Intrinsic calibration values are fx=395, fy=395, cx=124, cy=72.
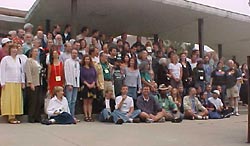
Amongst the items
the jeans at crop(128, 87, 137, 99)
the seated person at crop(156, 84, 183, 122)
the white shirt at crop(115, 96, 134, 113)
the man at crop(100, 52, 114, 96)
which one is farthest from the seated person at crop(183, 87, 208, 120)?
the man at crop(100, 52, 114, 96)

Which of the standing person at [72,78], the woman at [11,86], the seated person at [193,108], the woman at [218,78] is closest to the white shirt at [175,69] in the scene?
the seated person at [193,108]

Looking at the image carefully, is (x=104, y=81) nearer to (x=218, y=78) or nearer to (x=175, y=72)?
(x=175, y=72)

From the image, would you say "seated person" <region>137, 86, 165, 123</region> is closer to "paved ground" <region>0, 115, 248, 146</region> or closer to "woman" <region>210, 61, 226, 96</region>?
"paved ground" <region>0, 115, 248, 146</region>

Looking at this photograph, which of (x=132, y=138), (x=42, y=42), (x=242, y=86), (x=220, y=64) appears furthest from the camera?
(x=242, y=86)

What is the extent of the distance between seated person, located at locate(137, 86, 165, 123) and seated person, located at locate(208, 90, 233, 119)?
226cm

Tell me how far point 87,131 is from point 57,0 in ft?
18.4

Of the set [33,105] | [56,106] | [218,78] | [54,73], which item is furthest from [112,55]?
[218,78]

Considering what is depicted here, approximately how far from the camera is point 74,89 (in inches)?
366

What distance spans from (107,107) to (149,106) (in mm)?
1116

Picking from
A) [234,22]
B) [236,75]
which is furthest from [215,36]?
[236,75]

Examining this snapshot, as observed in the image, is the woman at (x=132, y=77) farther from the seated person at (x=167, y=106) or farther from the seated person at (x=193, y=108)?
the seated person at (x=193, y=108)

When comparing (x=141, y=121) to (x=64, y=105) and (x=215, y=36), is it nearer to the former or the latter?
(x=64, y=105)

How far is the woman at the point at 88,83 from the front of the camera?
31.2ft

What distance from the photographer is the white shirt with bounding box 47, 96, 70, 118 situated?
28.7 feet
